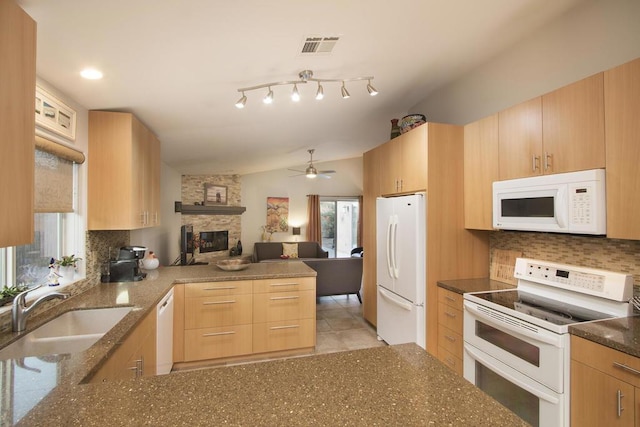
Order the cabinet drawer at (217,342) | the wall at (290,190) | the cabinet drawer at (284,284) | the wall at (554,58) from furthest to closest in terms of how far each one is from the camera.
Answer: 1. the wall at (290,190)
2. the cabinet drawer at (284,284)
3. the cabinet drawer at (217,342)
4. the wall at (554,58)

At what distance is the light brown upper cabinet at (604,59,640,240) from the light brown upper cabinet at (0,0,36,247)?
2640 mm

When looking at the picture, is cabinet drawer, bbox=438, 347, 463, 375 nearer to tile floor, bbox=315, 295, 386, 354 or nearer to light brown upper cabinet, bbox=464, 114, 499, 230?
tile floor, bbox=315, 295, 386, 354

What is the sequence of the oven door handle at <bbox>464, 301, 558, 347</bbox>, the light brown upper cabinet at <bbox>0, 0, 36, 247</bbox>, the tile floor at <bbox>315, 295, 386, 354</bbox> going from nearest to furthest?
the light brown upper cabinet at <bbox>0, 0, 36, 247</bbox>, the oven door handle at <bbox>464, 301, 558, 347</bbox>, the tile floor at <bbox>315, 295, 386, 354</bbox>

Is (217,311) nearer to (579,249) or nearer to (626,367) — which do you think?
(626,367)

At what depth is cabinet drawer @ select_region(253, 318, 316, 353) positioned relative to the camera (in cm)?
281

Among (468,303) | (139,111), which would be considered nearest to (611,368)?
(468,303)

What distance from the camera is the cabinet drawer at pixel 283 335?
281cm

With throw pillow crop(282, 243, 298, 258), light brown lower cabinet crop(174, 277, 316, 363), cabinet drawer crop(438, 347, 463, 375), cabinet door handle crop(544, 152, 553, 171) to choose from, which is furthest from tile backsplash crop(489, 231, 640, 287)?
throw pillow crop(282, 243, 298, 258)

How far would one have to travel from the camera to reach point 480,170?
2.43m

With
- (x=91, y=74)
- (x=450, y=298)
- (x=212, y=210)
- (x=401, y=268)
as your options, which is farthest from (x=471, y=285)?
(x=212, y=210)

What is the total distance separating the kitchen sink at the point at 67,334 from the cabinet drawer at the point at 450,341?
237cm

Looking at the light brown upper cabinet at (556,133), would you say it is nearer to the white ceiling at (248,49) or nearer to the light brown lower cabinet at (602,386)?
the white ceiling at (248,49)

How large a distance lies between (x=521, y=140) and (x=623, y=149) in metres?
0.61

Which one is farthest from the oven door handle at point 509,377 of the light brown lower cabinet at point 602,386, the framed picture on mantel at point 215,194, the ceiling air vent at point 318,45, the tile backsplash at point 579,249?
the framed picture on mantel at point 215,194
